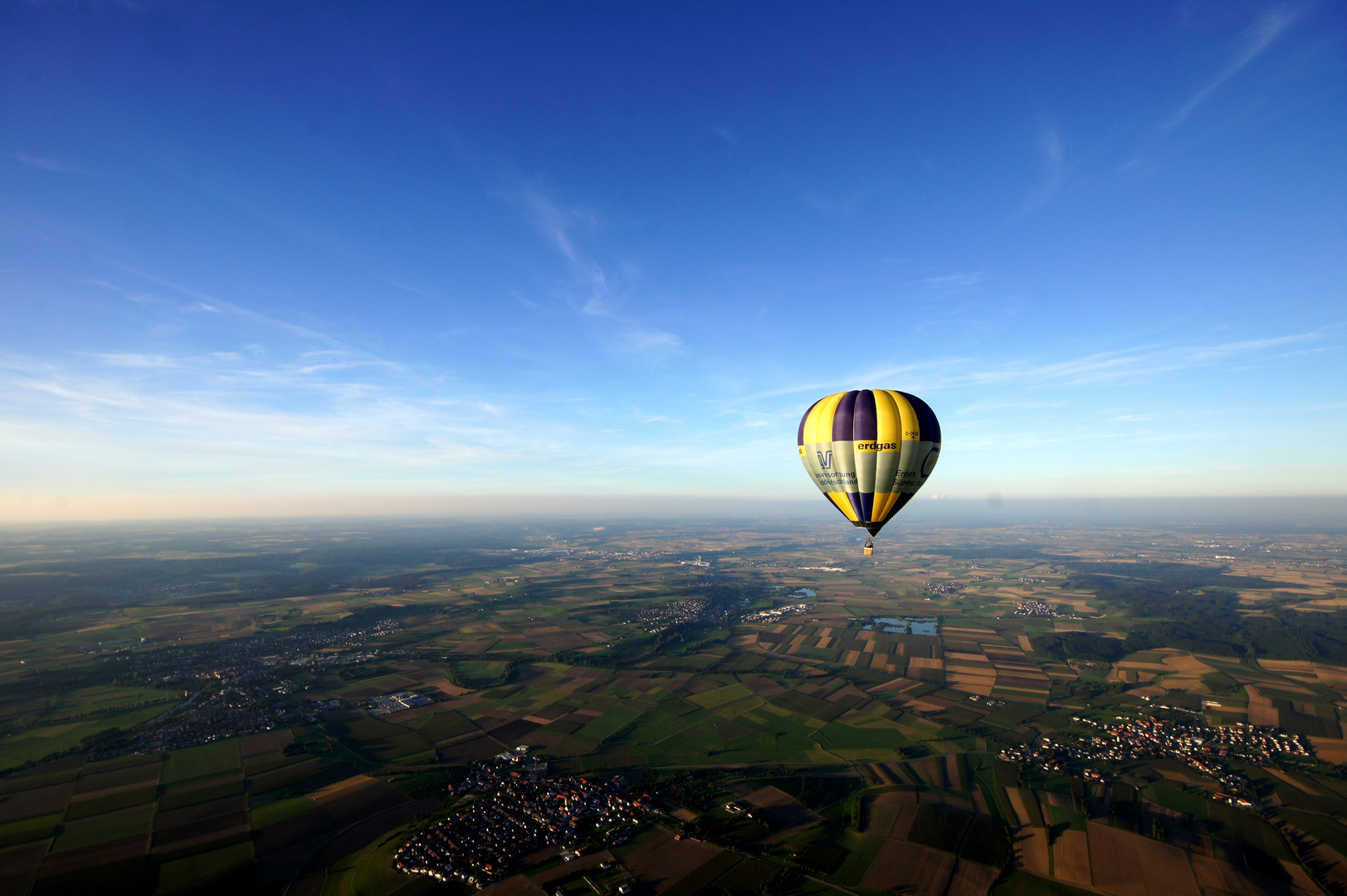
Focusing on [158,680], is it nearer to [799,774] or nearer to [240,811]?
[240,811]

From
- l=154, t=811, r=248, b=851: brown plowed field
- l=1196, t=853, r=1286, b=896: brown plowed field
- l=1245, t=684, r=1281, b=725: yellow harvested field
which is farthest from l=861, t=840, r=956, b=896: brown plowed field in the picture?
l=1245, t=684, r=1281, b=725: yellow harvested field

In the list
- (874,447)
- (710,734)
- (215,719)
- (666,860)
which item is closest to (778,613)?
(710,734)

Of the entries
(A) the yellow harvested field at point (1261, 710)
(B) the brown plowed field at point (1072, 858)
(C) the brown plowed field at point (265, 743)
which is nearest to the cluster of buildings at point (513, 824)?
(C) the brown plowed field at point (265, 743)

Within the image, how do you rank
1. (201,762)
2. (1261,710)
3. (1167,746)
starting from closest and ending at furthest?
(201,762)
(1167,746)
(1261,710)

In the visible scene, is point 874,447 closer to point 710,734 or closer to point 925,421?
point 925,421

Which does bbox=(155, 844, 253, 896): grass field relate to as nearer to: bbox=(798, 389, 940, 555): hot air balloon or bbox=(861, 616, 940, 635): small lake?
bbox=(798, 389, 940, 555): hot air balloon

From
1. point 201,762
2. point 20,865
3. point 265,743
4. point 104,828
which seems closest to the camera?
point 20,865
